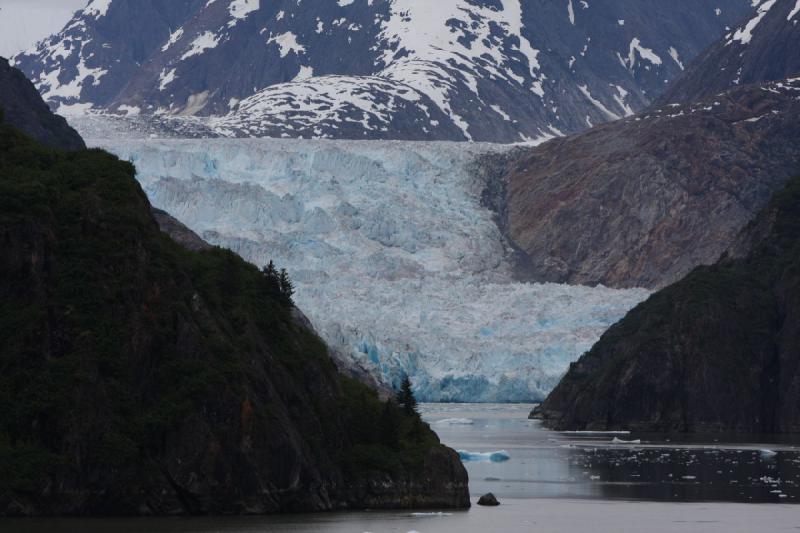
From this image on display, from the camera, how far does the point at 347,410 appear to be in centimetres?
4556

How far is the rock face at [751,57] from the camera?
178250mm

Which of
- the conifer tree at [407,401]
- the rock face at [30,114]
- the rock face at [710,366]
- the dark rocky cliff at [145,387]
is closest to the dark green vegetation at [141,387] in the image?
the dark rocky cliff at [145,387]

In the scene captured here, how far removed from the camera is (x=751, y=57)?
185 metres

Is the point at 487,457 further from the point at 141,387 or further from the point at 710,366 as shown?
the point at 710,366

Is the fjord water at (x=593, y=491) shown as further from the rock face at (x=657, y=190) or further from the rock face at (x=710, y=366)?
the rock face at (x=657, y=190)

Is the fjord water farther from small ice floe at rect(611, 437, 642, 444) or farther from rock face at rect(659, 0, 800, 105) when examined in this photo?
rock face at rect(659, 0, 800, 105)

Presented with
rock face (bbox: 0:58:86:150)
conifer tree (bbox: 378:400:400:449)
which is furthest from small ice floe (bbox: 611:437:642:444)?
conifer tree (bbox: 378:400:400:449)

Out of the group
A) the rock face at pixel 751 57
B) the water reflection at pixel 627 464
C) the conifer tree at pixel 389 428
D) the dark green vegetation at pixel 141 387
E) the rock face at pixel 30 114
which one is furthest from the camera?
the rock face at pixel 751 57

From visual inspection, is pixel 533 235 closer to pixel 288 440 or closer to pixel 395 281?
pixel 395 281

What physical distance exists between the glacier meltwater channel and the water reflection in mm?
9894

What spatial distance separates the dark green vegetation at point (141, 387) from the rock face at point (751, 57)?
13325 centimetres

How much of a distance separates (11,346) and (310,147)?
305ft

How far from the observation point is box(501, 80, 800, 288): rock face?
469 feet

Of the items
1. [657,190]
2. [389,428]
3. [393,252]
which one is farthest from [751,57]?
[389,428]
